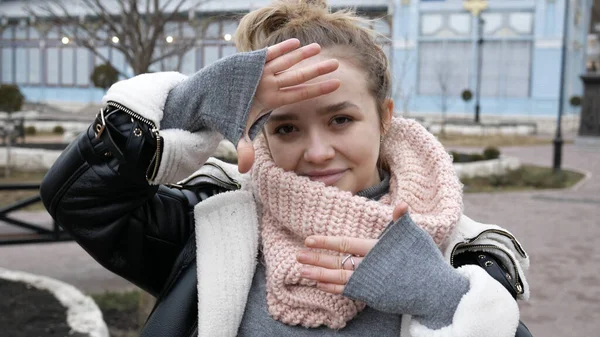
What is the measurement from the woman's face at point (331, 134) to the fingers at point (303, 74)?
0.10 meters

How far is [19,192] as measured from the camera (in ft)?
35.8

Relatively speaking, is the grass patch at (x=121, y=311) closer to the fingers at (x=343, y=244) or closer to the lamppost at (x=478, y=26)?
the fingers at (x=343, y=244)

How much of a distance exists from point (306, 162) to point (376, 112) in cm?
23

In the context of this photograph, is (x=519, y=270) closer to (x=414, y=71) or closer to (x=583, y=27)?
(x=414, y=71)

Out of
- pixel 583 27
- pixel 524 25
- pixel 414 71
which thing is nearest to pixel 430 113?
pixel 414 71

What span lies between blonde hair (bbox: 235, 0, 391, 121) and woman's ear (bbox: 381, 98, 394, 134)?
0.06 feet

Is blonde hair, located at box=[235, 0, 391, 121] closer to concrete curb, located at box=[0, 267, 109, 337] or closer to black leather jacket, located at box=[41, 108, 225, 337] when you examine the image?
black leather jacket, located at box=[41, 108, 225, 337]

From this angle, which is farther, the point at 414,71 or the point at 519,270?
the point at 414,71

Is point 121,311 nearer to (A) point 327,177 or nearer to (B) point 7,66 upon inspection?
(A) point 327,177

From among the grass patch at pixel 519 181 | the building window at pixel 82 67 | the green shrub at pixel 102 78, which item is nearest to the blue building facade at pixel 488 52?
the building window at pixel 82 67

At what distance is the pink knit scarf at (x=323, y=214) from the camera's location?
1466 mm

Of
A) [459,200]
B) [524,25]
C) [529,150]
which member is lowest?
[529,150]

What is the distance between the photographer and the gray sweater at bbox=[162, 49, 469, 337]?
1324mm

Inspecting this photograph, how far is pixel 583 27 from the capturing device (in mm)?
33656
